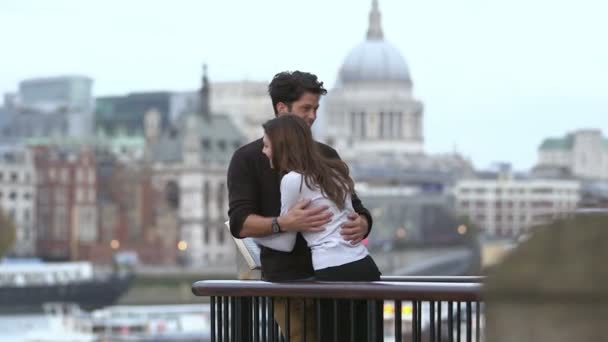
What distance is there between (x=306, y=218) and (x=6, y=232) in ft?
278

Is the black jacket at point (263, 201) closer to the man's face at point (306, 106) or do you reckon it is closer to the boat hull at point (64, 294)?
the man's face at point (306, 106)

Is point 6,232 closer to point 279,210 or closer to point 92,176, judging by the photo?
point 92,176

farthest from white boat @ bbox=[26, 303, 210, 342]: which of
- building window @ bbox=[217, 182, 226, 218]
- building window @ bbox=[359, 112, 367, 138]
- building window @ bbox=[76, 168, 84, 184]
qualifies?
building window @ bbox=[359, 112, 367, 138]

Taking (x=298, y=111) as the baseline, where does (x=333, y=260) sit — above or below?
below

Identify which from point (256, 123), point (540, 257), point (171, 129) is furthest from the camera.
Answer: point (256, 123)

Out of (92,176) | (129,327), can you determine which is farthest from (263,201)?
(92,176)

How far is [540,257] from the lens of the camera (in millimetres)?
2105

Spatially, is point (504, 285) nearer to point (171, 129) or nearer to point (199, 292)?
point (199, 292)

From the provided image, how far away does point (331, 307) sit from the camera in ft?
12.0

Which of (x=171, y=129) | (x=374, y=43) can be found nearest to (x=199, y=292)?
(x=171, y=129)

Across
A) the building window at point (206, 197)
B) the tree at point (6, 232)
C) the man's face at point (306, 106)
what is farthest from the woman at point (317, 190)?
the building window at point (206, 197)

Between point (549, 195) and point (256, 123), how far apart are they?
18037mm

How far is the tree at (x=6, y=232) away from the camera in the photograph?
8706 cm

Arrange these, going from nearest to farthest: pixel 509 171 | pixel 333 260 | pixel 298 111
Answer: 1. pixel 333 260
2. pixel 298 111
3. pixel 509 171
